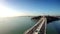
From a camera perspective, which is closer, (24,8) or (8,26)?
(24,8)

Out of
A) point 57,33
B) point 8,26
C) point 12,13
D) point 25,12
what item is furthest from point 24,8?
point 57,33

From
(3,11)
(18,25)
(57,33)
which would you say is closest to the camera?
(3,11)

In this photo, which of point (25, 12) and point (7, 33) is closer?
point (25, 12)

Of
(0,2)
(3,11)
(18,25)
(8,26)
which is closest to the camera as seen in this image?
(0,2)

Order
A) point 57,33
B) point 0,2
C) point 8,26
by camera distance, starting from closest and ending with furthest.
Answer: point 0,2, point 8,26, point 57,33

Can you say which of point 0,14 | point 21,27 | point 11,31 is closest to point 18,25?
point 21,27

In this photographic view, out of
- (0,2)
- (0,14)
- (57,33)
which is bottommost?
(57,33)

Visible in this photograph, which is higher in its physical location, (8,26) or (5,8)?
(5,8)

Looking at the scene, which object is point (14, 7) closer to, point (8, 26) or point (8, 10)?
point (8, 10)

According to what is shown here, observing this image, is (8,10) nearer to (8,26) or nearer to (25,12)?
(25,12)
